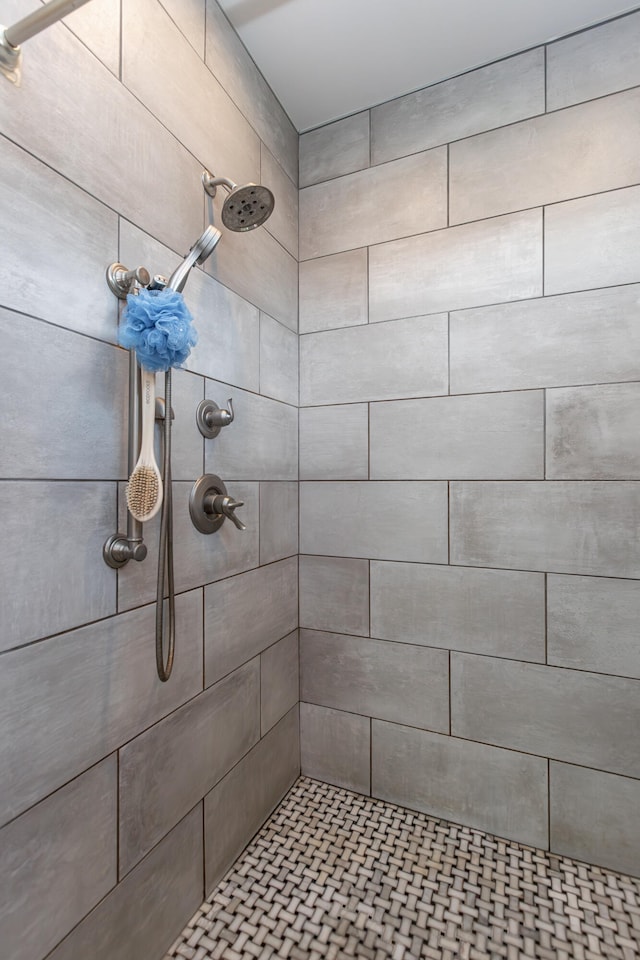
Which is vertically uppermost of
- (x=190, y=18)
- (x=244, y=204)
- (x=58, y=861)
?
(x=190, y=18)

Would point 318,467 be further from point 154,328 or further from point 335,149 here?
point 335,149

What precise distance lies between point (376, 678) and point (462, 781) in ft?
1.26

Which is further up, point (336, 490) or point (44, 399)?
point (44, 399)

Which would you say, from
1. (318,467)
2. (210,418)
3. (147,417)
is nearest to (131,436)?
(147,417)

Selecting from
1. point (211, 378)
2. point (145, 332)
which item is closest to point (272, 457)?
point (211, 378)

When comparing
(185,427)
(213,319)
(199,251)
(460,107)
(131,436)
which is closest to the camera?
(131,436)

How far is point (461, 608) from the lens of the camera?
1.44 m

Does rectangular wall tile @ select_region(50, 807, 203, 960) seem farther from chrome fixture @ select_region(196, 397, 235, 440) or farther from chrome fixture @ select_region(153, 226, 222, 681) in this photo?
chrome fixture @ select_region(196, 397, 235, 440)

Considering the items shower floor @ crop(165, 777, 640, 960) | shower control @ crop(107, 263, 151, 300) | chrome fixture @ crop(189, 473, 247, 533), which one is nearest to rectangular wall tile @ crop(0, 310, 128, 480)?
shower control @ crop(107, 263, 151, 300)

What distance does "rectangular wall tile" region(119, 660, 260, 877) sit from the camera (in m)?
0.97

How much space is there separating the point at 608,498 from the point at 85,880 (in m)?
1.46

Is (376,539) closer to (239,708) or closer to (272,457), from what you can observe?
(272,457)

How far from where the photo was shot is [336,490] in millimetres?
1608

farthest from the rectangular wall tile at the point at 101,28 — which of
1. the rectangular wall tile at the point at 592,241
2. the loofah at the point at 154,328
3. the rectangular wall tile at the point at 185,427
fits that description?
the rectangular wall tile at the point at 592,241
